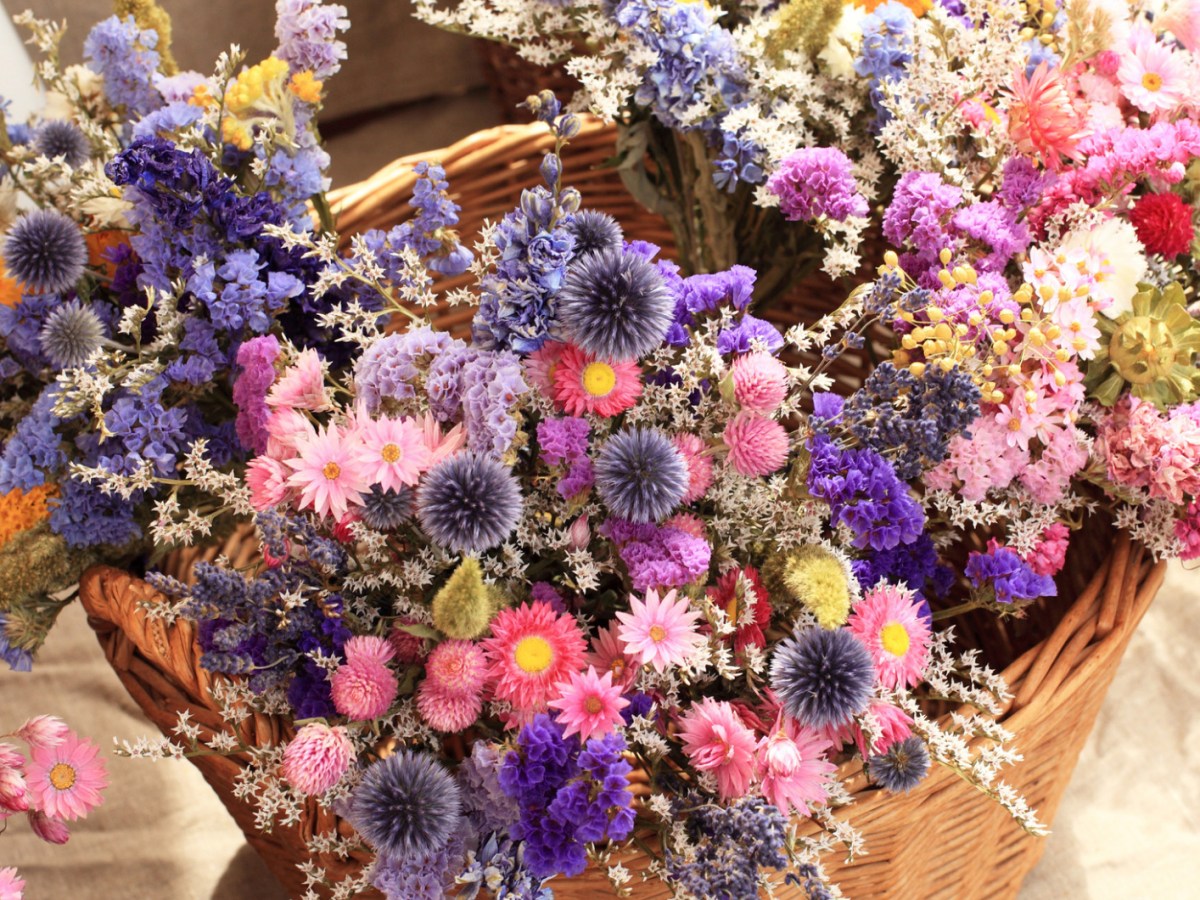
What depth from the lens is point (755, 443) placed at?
63cm

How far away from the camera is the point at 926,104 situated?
0.85 meters

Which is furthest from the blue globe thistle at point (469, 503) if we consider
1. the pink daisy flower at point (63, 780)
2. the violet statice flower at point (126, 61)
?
the violet statice flower at point (126, 61)

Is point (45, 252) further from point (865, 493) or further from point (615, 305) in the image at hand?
point (865, 493)

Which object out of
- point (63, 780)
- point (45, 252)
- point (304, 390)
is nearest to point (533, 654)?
point (304, 390)

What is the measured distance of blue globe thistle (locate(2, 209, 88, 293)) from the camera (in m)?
0.78

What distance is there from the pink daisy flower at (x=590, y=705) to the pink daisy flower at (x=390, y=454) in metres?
0.15

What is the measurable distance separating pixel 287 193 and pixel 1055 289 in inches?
21.6

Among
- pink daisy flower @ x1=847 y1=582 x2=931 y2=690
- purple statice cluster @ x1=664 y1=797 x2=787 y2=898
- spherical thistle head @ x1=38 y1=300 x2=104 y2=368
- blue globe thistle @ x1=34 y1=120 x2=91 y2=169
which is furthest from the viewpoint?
blue globe thistle @ x1=34 y1=120 x2=91 y2=169

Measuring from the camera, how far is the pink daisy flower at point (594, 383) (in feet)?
2.02

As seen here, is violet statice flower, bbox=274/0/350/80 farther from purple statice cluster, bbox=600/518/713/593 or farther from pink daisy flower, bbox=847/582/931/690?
pink daisy flower, bbox=847/582/931/690

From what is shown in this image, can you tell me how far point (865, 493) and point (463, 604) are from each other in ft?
0.80

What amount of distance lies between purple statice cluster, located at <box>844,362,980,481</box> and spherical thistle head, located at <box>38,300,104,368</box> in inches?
21.3

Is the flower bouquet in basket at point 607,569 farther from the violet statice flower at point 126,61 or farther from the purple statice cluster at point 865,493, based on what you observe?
the violet statice flower at point 126,61

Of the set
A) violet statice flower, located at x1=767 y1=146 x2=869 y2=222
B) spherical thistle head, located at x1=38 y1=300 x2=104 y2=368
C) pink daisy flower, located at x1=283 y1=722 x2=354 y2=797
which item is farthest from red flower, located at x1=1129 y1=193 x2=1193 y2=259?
spherical thistle head, located at x1=38 y1=300 x2=104 y2=368
